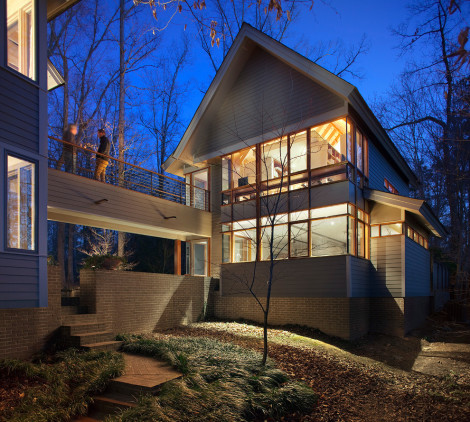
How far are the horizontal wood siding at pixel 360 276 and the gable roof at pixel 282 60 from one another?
16.6ft

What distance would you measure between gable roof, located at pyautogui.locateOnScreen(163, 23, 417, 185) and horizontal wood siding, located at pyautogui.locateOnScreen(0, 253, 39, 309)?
10.3 metres

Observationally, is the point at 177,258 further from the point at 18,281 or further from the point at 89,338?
the point at 18,281

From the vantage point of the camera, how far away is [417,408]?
21.0 ft

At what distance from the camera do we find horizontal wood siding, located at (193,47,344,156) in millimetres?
13891

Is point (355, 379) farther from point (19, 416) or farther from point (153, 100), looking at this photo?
point (153, 100)

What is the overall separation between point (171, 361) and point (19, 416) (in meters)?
2.78

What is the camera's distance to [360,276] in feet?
42.9

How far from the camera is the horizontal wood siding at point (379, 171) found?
1537 centimetres

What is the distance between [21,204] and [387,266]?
11.8m

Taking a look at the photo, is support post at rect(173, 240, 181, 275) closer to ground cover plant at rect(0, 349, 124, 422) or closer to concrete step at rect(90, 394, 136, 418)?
ground cover plant at rect(0, 349, 124, 422)

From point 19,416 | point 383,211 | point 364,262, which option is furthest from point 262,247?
point 19,416

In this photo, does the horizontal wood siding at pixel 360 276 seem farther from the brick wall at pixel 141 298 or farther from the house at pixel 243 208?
the brick wall at pixel 141 298

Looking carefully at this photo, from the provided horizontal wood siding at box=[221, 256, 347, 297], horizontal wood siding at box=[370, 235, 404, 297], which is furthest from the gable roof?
horizontal wood siding at box=[221, 256, 347, 297]

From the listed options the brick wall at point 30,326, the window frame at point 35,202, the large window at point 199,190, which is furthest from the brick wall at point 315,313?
the window frame at point 35,202
